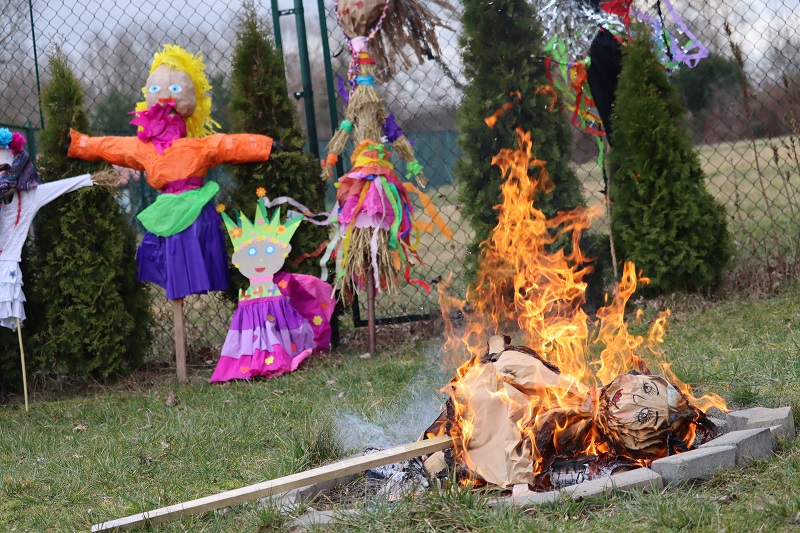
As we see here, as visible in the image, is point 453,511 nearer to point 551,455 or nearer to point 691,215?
point 551,455

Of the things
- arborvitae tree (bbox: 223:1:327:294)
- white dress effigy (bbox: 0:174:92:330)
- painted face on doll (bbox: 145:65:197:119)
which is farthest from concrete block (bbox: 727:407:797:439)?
white dress effigy (bbox: 0:174:92:330)

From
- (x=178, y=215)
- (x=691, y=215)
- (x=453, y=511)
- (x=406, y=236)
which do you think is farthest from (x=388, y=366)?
(x=453, y=511)

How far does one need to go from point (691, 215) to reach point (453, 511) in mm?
3781

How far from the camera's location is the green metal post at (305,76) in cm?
609

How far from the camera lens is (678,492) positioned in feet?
8.38

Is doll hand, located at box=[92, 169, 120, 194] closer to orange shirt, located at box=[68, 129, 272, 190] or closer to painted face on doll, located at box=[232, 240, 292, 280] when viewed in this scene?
orange shirt, located at box=[68, 129, 272, 190]

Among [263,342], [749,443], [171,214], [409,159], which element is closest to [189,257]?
[171,214]

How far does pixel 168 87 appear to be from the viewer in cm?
551

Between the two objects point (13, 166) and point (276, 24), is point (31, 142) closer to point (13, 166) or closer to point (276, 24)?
point (13, 166)

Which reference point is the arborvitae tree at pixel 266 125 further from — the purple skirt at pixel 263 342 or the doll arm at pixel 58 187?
the doll arm at pixel 58 187

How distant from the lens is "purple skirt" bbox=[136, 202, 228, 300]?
5566 mm

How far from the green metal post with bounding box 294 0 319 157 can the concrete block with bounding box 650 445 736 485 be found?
4.03 metres

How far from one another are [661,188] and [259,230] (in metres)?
2.68

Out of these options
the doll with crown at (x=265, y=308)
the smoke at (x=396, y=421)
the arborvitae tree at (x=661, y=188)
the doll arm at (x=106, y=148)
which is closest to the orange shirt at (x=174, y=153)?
the doll arm at (x=106, y=148)
